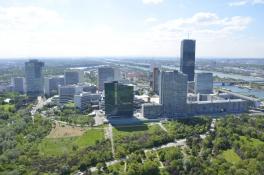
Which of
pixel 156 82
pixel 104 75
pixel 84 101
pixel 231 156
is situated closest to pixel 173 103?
pixel 84 101

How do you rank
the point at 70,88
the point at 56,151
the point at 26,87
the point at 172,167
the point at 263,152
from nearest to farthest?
the point at 172,167
the point at 263,152
the point at 56,151
the point at 70,88
the point at 26,87

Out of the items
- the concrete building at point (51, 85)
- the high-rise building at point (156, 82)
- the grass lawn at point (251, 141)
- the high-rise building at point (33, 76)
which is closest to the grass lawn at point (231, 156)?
the grass lawn at point (251, 141)

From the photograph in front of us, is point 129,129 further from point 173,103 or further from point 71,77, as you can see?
point 71,77

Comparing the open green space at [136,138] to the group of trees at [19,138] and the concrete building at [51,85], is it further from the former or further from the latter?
the concrete building at [51,85]

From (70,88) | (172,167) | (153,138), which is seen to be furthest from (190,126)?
(70,88)

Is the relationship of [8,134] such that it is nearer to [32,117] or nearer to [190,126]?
[32,117]

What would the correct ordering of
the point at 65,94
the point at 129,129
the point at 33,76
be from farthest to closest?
the point at 33,76 < the point at 65,94 < the point at 129,129
